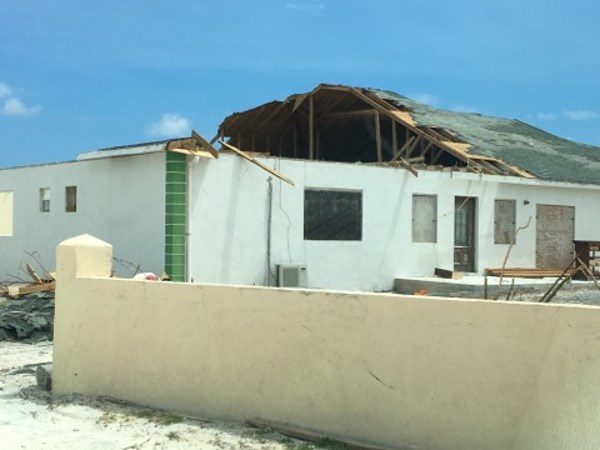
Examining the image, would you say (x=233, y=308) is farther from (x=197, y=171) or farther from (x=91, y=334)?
(x=197, y=171)

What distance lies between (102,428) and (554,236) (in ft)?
63.6

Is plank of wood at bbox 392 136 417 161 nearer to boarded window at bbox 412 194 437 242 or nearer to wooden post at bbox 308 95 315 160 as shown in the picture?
boarded window at bbox 412 194 437 242

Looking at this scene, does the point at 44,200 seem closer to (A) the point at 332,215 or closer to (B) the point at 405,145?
(A) the point at 332,215

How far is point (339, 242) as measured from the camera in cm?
1947

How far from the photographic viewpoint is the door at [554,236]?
78.5ft

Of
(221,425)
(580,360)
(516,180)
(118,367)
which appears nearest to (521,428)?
(580,360)

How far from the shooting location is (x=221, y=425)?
7465 millimetres

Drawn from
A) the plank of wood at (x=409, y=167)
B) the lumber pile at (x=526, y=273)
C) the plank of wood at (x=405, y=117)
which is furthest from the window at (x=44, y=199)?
the lumber pile at (x=526, y=273)

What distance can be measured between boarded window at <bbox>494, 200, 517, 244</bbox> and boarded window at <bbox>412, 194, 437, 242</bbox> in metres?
2.45

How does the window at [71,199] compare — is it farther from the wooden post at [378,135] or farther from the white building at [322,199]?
the wooden post at [378,135]

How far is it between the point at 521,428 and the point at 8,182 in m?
19.8

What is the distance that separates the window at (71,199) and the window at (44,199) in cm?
111

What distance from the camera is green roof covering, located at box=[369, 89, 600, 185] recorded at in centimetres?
2448

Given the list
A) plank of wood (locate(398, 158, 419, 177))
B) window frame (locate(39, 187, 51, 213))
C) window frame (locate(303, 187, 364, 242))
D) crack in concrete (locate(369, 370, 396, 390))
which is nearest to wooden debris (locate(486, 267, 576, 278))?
plank of wood (locate(398, 158, 419, 177))
